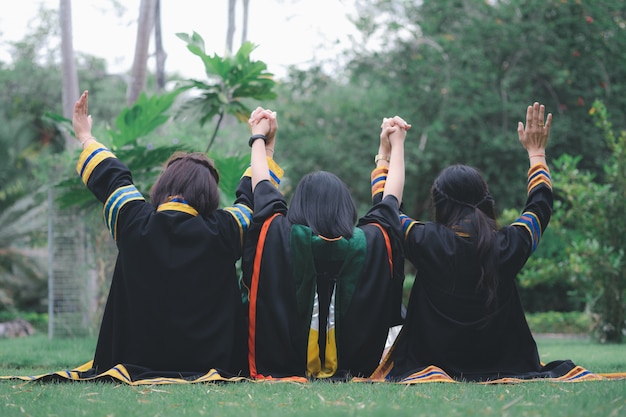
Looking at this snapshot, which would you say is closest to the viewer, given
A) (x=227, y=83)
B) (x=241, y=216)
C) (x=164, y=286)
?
(x=164, y=286)

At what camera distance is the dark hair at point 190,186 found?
4.30 m

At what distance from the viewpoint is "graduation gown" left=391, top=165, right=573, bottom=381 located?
4.34 m

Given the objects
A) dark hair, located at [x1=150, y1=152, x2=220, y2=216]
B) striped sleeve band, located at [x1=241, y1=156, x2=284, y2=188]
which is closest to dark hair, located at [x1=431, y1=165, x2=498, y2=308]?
striped sleeve band, located at [x1=241, y1=156, x2=284, y2=188]

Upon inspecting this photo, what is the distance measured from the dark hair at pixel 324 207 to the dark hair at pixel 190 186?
499 mm

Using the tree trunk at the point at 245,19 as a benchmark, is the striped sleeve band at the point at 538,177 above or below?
below

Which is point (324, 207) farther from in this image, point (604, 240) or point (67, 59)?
point (67, 59)

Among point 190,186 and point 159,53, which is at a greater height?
point 159,53

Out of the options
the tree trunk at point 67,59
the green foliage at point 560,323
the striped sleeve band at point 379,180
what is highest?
the tree trunk at point 67,59

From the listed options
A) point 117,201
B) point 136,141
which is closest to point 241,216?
point 117,201

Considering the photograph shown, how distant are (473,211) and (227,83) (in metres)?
3.18

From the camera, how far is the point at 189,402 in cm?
333

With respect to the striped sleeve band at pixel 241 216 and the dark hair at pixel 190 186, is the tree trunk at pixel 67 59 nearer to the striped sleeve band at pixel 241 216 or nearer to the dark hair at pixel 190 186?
the dark hair at pixel 190 186

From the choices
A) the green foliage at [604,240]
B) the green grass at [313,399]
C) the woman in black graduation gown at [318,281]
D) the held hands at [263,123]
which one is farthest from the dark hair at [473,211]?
the green foliage at [604,240]

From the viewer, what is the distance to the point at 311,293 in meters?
4.28
